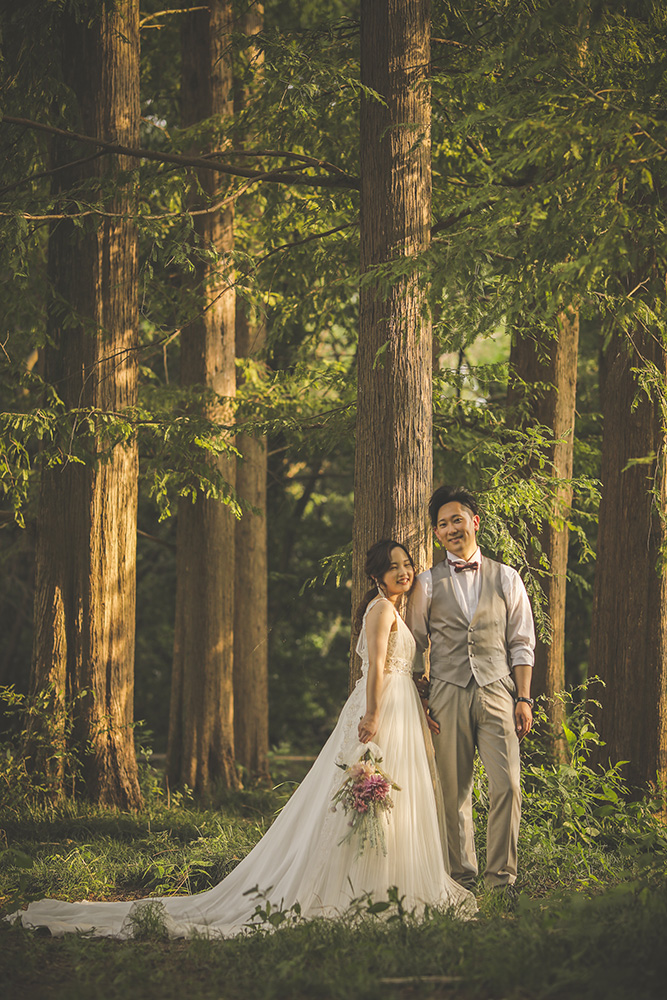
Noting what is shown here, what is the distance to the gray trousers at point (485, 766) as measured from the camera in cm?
521

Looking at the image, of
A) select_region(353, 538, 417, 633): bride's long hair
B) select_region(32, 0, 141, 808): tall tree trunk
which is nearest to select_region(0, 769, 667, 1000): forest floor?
select_region(353, 538, 417, 633): bride's long hair

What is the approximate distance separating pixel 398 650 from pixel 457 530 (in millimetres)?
821

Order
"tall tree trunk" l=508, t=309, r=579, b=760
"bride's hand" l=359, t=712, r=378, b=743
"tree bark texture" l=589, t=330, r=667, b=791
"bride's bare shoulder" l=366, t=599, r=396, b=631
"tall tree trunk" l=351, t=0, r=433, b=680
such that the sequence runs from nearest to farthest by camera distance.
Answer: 1. "bride's hand" l=359, t=712, r=378, b=743
2. "bride's bare shoulder" l=366, t=599, r=396, b=631
3. "tall tree trunk" l=351, t=0, r=433, b=680
4. "tree bark texture" l=589, t=330, r=667, b=791
5. "tall tree trunk" l=508, t=309, r=579, b=760

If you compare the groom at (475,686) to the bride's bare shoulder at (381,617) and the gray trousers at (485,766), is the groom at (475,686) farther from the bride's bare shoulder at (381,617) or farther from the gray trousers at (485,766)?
the bride's bare shoulder at (381,617)

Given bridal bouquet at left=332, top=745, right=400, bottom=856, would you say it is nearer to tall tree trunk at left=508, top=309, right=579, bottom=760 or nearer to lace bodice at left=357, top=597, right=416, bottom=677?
lace bodice at left=357, top=597, right=416, bottom=677

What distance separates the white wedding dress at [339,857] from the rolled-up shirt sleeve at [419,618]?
136mm

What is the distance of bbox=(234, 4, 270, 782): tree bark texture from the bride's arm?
654 cm

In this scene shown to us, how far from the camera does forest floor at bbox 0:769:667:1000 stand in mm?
3650

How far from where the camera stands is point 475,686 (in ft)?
17.4

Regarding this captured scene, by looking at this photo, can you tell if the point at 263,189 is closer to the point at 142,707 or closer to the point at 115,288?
the point at 115,288

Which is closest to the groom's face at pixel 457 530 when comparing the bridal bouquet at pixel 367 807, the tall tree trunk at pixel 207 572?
the bridal bouquet at pixel 367 807

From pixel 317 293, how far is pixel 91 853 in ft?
18.7

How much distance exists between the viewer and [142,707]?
61.2ft

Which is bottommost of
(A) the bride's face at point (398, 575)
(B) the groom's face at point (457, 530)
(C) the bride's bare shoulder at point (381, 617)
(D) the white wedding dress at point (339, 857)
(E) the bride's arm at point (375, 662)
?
(D) the white wedding dress at point (339, 857)
